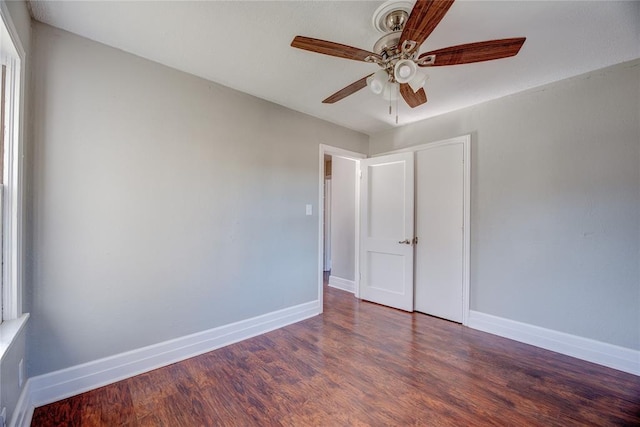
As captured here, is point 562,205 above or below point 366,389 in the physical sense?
above

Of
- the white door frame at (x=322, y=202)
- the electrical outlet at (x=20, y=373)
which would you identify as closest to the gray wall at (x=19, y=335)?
the electrical outlet at (x=20, y=373)

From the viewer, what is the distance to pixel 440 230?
320 centimetres

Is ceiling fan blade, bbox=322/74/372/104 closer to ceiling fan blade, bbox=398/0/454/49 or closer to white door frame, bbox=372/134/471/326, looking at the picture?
ceiling fan blade, bbox=398/0/454/49

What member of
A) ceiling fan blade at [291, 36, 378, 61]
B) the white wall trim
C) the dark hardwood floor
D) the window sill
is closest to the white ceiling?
ceiling fan blade at [291, 36, 378, 61]

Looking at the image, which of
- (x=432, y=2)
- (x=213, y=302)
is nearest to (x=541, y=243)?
(x=432, y=2)

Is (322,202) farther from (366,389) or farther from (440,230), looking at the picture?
(366,389)

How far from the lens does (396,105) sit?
2.91 m

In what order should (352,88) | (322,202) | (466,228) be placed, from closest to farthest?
(352,88)
(466,228)
(322,202)

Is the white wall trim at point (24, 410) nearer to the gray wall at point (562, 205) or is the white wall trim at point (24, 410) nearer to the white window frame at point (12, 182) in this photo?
the white window frame at point (12, 182)

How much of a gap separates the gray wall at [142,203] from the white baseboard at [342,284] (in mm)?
1501

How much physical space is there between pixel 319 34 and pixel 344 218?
2.99 metres

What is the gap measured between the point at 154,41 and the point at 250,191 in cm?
137

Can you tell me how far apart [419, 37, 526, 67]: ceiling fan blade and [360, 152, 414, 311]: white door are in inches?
73.8

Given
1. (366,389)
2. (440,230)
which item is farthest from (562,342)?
(366,389)
